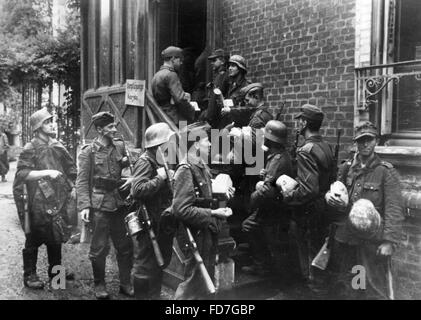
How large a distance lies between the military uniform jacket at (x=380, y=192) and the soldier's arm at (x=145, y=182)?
1950 mm

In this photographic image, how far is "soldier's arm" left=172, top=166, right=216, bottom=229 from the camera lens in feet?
13.2

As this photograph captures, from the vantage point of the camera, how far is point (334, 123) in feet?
19.4

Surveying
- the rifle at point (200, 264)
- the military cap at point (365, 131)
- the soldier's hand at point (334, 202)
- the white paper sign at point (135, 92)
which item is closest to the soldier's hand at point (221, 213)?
the rifle at point (200, 264)

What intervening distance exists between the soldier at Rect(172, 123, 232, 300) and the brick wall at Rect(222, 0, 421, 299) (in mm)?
2266

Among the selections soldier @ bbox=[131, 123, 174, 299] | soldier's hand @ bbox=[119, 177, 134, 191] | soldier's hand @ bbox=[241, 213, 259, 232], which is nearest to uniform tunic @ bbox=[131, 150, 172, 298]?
soldier @ bbox=[131, 123, 174, 299]

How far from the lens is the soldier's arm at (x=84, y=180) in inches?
201

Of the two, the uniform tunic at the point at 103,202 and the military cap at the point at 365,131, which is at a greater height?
the military cap at the point at 365,131

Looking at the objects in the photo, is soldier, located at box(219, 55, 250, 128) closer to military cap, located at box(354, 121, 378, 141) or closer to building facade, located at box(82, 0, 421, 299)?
building facade, located at box(82, 0, 421, 299)

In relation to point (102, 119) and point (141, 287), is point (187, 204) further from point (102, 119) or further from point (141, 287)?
point (102, 119)

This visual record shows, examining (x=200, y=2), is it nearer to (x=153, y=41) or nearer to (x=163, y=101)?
(x=153, y=41)

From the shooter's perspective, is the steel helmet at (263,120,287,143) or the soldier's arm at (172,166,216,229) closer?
the soldier's arm at (172,166,216,229)

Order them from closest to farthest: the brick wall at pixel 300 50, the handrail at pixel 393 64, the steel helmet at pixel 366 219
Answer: the steel helmet at pixel 366 219, the handrail at pixel 393 64, the brick wall at pixel 300 50

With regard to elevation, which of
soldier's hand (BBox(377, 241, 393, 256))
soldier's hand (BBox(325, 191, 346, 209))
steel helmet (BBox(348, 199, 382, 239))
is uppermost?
soldier's hand (BBox(325, 191, 346, 209))

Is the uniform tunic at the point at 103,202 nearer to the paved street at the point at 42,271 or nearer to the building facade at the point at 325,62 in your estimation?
the paved street at the point at 42,271
